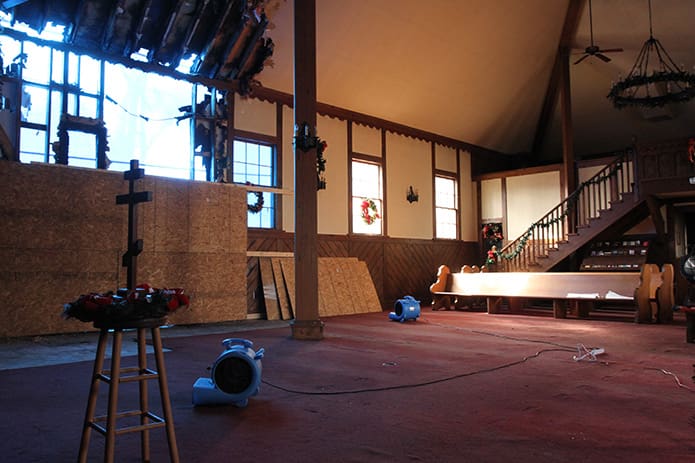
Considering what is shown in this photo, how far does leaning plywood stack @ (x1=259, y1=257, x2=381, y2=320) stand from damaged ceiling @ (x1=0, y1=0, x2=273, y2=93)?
139 inches

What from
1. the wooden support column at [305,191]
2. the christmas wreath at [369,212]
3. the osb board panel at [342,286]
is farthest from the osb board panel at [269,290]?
the christmas wreath at [369,212]

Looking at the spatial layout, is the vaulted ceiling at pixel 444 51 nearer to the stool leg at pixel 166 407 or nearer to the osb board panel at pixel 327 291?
the osb board panel at pixel 327 291

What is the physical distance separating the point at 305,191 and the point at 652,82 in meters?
6.60

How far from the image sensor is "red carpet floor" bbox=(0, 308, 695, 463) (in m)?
2.58

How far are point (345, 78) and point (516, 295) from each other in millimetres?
5465

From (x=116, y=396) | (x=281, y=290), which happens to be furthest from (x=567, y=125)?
(x=116, y=396)

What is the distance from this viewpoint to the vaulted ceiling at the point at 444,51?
335 inches

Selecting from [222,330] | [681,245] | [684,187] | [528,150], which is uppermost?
[528,150]

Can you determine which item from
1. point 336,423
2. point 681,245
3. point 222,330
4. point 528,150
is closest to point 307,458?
point 336,423

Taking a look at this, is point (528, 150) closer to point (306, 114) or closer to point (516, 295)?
point (516, 295)

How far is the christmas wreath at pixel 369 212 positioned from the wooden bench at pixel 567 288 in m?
1.98

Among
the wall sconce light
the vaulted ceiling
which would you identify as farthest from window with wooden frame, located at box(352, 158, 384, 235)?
the vaulted ceiling

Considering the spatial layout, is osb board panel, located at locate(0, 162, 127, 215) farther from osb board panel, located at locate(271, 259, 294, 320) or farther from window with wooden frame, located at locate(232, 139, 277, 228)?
osb board panel, located at locate(271, 259, 294, 320)

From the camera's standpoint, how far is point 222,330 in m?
7.80
